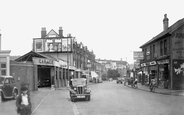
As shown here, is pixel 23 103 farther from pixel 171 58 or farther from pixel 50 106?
pixel 171 58

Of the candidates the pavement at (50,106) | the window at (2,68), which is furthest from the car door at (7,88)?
the pavement at (50,106)

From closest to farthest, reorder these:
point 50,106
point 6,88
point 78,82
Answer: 1. point 50,106
2. point 6,88
3. point 78,82

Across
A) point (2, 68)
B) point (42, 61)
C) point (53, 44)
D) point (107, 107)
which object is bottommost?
point (107, 107)

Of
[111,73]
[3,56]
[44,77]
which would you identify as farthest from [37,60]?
[111,73]

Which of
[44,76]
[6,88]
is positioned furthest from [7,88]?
[44,76]

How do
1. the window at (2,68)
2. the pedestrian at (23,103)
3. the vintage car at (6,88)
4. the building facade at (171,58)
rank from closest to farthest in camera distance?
the pedestrian at (23,103) < the vintage car at (6,88) < the window at (2,68) < the building facade at (171,58)

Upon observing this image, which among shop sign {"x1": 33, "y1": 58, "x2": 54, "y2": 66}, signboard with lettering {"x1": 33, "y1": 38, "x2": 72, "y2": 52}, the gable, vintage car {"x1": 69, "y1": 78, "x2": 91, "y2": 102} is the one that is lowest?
vintage car {"x1": 69, "y1": 78, "x2": 91, "y2": 102}

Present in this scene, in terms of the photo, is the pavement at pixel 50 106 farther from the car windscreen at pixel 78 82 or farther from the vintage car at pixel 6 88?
the vintage car at pixel 6 88

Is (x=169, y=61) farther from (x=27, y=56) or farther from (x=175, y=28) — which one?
(x=27, y=56)

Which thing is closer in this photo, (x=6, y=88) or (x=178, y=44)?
(x=6, y=88)

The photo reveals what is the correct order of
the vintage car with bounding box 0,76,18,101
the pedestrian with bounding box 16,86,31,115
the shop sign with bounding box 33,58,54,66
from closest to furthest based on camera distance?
the pedestrian with bounding box 16,86,31,115
the vintage car with bounding box 0,76,18,101
the shop sign with bounding box 33,58,54,66

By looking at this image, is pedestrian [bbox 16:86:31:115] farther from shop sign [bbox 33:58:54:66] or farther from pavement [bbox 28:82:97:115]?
shop sign [bbox 33:58:54:66]

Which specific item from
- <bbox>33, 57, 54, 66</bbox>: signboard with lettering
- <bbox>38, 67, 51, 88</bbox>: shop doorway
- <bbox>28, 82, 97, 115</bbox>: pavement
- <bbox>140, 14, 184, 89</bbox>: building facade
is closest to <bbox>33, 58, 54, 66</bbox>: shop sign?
<bbox>33, 57, 54, 66</bbox>: signboard with lettering

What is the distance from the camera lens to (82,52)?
234ft
